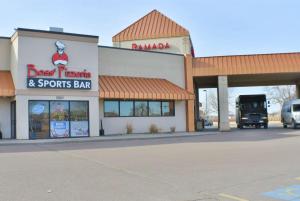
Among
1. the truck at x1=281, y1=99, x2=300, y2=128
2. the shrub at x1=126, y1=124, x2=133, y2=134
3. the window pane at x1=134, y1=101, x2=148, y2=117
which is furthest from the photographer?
the truck at x1=281, y1=99, x2=300, y2=128

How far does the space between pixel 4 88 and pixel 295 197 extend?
21967 mm

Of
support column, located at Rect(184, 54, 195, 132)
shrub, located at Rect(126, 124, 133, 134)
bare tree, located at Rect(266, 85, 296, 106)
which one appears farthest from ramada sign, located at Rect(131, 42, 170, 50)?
bare tree, located at Rect(266, 85, 296, 106)

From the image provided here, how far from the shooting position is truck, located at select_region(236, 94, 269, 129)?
40.3 metres

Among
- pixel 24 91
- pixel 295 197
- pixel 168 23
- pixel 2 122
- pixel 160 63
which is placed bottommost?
pixel 295 197

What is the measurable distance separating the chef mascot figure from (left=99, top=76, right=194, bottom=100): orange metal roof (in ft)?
11.2

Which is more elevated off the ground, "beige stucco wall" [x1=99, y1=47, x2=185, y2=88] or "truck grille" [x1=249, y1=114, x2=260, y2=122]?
"beige stucco wall" [x1=99, y1=47, x2=185, y2=88]

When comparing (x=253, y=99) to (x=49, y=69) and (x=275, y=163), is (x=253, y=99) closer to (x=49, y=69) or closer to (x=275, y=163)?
(x=49, y=69)

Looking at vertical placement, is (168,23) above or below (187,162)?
above

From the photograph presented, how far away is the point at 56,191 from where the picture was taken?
865 centimetres

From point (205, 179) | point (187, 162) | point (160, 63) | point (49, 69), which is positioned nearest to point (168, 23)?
point (160, 63)

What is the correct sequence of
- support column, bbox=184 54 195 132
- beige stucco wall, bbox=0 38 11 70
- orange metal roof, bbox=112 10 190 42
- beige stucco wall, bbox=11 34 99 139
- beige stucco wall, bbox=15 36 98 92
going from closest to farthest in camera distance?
1. beige stucco wall, bbox=11 34 99 139
2. beige stucco wall, bbox=15 36 98 92
3. beige stucco wall, bbox=0 38 11 70
4. support column, bbox=184 54 195 132
5. orange metal roof, bbox=112 10 190 42

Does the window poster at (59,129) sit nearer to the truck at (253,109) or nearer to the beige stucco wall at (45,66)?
the beige stucco wall at (45,66)

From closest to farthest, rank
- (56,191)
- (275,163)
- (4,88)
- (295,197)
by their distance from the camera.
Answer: (295,197), (56,191), (275,163), (4,88)

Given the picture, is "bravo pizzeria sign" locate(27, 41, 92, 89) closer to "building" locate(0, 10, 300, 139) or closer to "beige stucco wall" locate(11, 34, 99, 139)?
"building" locate(0, 10, 300, 139)
